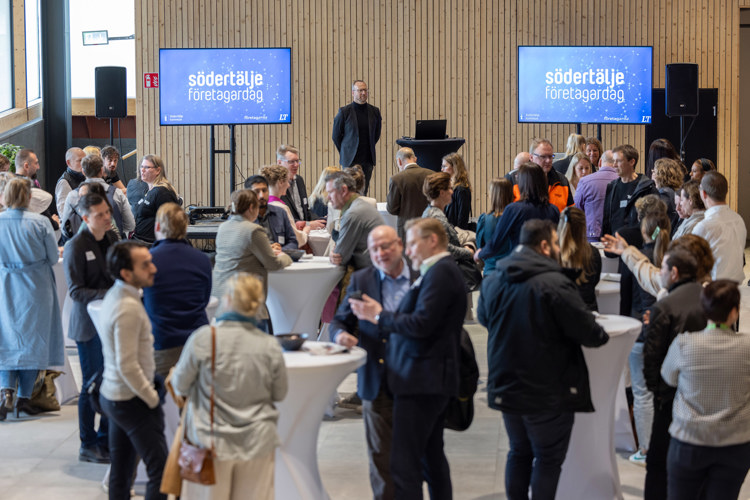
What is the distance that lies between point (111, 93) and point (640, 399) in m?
8.89

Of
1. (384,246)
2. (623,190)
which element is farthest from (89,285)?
(623,190)

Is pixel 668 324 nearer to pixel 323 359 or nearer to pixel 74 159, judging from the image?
pixel 323 359

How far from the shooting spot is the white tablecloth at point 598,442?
461 centimetres

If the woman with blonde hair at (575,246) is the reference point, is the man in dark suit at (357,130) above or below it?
above

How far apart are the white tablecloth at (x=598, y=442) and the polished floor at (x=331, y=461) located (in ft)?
0.97

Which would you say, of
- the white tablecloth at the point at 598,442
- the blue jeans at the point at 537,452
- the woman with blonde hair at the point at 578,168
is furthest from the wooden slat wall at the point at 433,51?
the blue jeans at the point at 537,452

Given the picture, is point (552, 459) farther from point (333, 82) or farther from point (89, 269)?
point (333, 82)

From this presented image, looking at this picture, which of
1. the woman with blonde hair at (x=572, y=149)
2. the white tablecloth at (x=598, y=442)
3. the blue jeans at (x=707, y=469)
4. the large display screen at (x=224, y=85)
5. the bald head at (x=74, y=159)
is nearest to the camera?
the blue jeans at (x=707, y=469)

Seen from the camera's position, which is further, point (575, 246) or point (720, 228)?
point (720, 228)

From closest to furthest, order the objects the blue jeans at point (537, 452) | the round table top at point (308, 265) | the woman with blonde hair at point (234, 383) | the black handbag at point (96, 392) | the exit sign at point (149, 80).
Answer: the woman with blonde hair at point (234, 383)
the blue jeans at point (537, 452)
the black handbag at point (96, 392)
the round table top at point (308, 265)
the exit sign at point (149, 80)

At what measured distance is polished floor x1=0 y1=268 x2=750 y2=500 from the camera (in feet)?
16.4

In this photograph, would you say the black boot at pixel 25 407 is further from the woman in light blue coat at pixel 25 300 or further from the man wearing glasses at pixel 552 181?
the man wearing glasses at pixel 552 181

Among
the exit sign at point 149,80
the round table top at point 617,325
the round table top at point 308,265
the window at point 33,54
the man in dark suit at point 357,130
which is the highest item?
the window at point 33,54

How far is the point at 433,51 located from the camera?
501 inches
